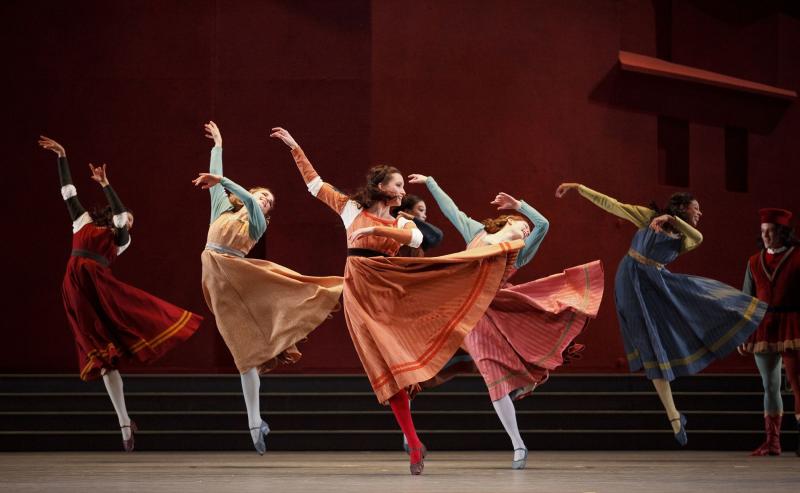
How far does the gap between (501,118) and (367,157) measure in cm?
112

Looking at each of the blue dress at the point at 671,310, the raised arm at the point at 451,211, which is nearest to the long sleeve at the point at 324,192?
the raised arm at the point at 451,211

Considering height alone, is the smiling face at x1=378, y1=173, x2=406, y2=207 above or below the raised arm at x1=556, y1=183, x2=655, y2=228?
above

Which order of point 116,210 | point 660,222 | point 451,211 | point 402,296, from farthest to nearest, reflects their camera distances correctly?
point 116,210 → point 660,222 → point 451,211 → point 402,296

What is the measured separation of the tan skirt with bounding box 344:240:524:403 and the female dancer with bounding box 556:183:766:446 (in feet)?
4.50

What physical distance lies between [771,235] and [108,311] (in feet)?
12.4

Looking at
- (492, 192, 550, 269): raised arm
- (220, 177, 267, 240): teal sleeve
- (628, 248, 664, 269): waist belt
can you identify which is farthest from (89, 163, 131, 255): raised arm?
(628, 248, 664, 269): waist belt

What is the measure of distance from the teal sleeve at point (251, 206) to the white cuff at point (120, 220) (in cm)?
87

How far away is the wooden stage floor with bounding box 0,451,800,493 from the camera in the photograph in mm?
4199

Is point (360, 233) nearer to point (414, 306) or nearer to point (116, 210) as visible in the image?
point (414, 306)

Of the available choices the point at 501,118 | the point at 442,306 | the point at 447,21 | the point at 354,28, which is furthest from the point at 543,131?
the point at 442,306

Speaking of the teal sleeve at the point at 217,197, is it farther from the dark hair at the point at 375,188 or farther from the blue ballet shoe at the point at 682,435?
the blue ballet shoe at the point at 682,435

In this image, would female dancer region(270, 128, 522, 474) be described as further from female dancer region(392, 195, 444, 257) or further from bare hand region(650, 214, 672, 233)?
bare hand region(650, 214, 672, 233)

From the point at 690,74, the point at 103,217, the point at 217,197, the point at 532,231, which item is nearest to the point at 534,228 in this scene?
the point at 532,231

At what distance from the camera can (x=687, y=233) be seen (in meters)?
6.13
